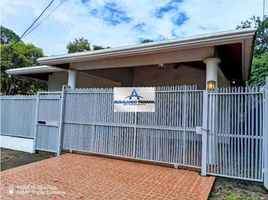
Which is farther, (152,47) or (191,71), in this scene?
(191,71)

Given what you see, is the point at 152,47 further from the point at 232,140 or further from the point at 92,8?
the point at 92,8

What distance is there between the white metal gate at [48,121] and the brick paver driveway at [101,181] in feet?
5.13

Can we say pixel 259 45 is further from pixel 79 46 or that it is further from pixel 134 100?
pixel 134 100

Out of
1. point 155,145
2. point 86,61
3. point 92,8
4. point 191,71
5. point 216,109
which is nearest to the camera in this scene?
point 216,109

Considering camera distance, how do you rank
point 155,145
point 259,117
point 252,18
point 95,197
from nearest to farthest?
1. point 95,197
2. point 259,117
3. point 155,145
4. point 252,18

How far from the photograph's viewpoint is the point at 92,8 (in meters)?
10.1

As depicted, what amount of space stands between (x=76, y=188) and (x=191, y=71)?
8.79 meters

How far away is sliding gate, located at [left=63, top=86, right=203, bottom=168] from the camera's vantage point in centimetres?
623

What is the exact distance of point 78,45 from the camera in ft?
86.2

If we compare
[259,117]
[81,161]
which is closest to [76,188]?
[81,161]

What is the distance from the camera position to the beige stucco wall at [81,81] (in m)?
11.8

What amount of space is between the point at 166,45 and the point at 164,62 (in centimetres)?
105

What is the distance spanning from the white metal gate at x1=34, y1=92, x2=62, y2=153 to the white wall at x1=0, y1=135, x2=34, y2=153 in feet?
1.16

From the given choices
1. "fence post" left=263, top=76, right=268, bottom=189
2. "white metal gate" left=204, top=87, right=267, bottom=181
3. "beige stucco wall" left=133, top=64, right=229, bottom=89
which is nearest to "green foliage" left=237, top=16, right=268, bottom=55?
"beige stucco wall" left=133, top=64, right=229, bottom=89
